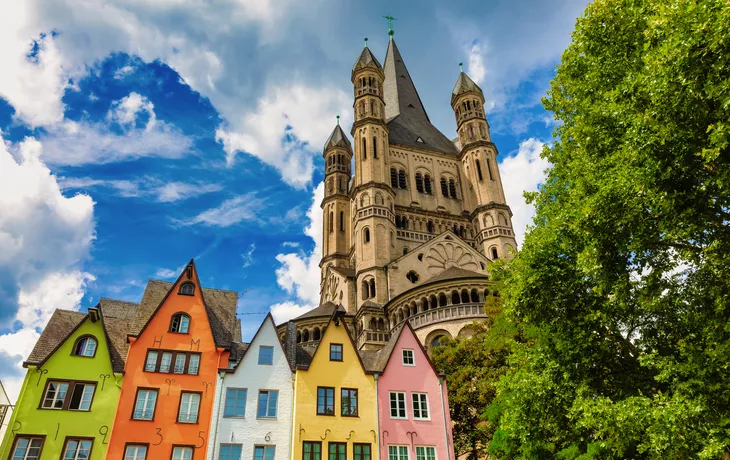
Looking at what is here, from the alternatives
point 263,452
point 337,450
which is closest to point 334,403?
point 337,450

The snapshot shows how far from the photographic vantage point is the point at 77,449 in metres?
19.1

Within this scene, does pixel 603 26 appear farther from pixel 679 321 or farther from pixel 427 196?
pixel 427 196

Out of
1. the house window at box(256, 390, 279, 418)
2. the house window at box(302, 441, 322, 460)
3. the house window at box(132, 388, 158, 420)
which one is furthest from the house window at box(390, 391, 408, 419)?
the house window at box(132, 388, 158, 420)

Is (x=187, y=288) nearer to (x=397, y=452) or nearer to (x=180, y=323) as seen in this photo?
(x=180, y=323)

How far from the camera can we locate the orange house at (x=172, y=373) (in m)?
19.9

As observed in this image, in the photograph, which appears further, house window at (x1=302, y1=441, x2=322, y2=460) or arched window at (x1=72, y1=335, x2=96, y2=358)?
arched window at (x1=72, y1=335, x2=96, y2=358)

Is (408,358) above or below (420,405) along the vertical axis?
above

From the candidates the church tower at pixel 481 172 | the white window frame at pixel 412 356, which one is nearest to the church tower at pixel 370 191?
the church tower at pixel 481 172

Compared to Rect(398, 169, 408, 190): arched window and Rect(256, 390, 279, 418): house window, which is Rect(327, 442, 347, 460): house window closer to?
Rect(256, 390, 279, 418): house window

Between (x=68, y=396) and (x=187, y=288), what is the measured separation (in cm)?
665

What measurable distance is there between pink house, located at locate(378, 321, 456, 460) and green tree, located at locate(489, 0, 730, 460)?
6101 millimetres

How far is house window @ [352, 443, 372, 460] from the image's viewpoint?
20.8 m

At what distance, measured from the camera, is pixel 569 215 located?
13125 millimetres

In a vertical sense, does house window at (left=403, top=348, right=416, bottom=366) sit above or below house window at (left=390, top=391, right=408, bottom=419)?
above
